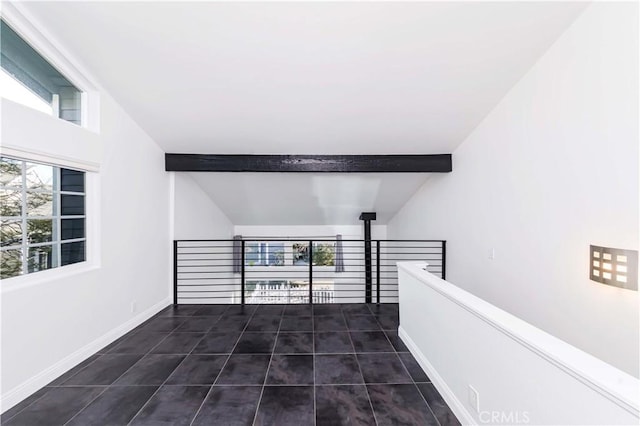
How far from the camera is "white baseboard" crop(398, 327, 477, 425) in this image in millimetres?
1652

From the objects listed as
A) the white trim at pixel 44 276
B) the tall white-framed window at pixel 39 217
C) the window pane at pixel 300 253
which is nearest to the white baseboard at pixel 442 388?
the white trim at pixel 44 276

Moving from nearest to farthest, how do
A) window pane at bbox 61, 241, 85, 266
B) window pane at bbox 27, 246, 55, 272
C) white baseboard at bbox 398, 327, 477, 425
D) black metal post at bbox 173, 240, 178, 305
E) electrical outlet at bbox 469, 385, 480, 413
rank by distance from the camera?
electrical outlet at bbox 469, 385, 480, 413 → white baseboard at bbox 398, 327, 477, 425 → window pane at bbox 27, 246, 55, 272 → window pane at bbox 61, 241, 85, 266 → black metal post at bbox 173, 240, 178, 305

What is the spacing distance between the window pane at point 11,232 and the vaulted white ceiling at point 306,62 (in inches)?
56.9

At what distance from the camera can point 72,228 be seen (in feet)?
8.05

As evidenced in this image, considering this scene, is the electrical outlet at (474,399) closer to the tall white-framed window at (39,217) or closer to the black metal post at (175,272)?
the tall white-framed window at (39,217)

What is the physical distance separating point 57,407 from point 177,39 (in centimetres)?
280

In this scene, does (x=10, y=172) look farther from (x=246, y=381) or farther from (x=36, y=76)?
(x=246, y=381)

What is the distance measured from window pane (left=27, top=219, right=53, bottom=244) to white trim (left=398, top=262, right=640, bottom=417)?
3192 mm

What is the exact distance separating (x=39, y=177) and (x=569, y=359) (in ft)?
11.5

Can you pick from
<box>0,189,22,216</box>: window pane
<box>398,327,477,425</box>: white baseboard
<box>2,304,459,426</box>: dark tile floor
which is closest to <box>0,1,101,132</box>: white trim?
<box>0,189,22,216</box>: window pane

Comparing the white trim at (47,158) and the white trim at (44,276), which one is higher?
the white trim at (47,158)

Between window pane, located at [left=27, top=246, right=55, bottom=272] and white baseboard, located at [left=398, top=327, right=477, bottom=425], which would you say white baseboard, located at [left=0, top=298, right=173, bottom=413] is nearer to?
window pane, located at [left=27, top=246, right=55, bottom=272]

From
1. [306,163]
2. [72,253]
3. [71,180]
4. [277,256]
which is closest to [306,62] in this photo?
[306,163]

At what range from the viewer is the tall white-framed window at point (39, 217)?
6.31ft
